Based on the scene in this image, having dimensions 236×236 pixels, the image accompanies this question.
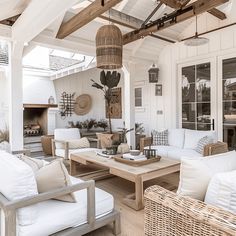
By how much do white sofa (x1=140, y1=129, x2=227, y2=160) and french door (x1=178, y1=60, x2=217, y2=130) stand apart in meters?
0.79

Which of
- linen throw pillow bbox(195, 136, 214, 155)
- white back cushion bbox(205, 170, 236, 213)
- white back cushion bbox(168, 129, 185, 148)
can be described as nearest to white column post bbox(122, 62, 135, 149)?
white back cushion bbox(168, 129, 185, 148)

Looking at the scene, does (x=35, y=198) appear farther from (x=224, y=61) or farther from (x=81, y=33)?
(x=224, y=61)

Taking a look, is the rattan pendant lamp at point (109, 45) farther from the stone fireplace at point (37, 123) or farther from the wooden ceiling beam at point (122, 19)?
the stone fireplace at point (37, 123)

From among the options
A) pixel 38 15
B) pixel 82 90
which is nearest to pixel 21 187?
pixel 38 15

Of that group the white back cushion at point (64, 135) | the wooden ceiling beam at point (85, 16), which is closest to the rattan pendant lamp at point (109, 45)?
the wooden ceiling beam at point (85, 16)

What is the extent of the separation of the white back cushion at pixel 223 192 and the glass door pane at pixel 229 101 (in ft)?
11.9

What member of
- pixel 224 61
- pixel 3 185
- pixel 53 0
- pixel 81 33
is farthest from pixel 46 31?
pixel 224 61

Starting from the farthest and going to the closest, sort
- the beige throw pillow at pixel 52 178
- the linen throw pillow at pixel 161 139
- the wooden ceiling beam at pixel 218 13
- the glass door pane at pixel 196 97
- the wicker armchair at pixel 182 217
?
the glass door pane at pixel 196 97 < the linen throw pillow at pixel 161 139 < the wooden ceiling beam at pixel 218 13 < the beige throw pillow at pixel 52 178 < the wicker armchair at pixel 182 217

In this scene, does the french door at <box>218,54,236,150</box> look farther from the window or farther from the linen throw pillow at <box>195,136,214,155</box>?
the window

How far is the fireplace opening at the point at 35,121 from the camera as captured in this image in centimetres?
693

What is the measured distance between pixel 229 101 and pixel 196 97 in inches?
30.8

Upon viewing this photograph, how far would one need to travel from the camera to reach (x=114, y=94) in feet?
25.1

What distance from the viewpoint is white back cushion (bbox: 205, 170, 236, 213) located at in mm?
1292

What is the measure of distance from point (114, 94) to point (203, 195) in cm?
632
